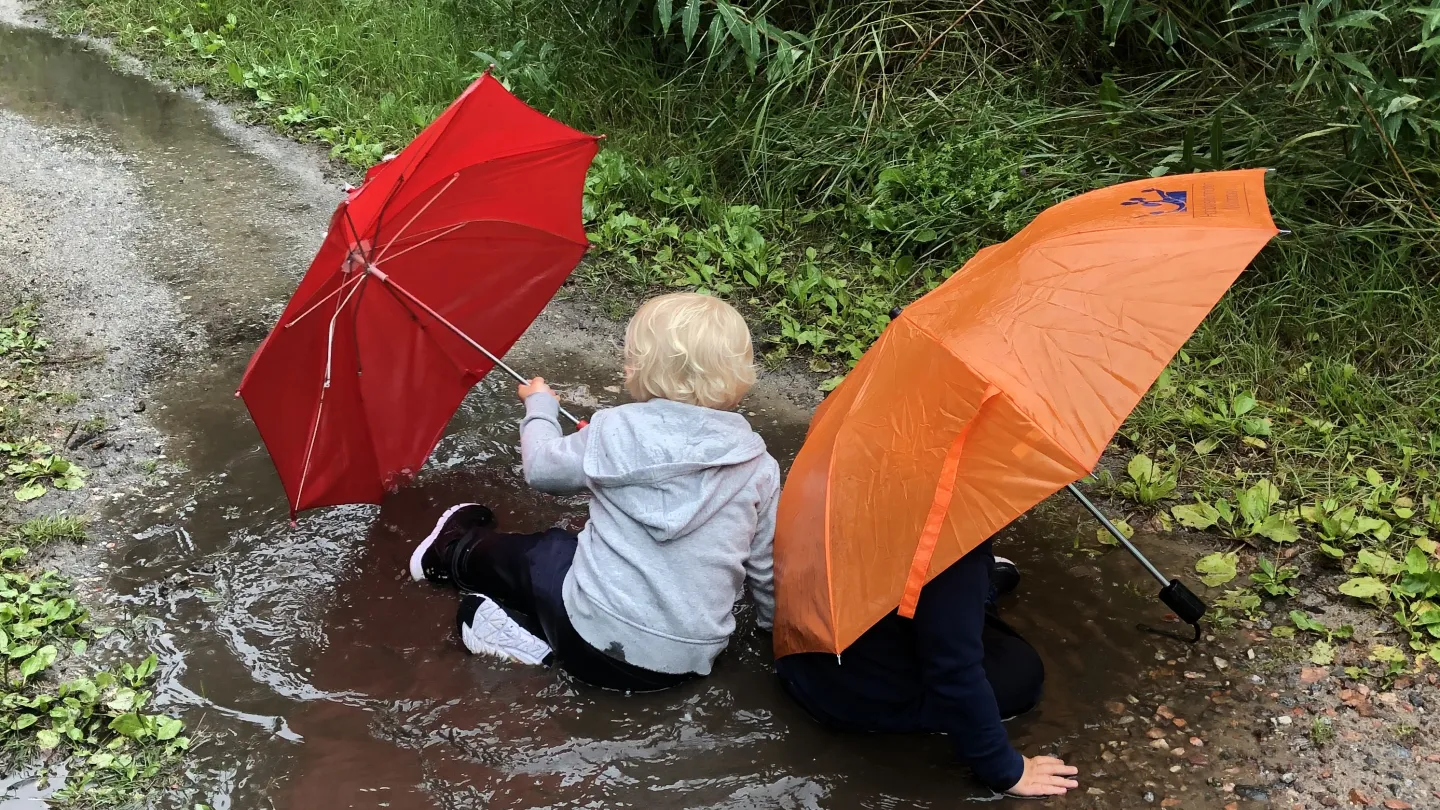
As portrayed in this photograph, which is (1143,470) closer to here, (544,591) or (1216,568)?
(1216,568)

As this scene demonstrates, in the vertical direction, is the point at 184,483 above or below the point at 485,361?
below

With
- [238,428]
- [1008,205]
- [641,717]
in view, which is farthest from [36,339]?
[1008,205]

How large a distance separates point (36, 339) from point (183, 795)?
240 centimetres

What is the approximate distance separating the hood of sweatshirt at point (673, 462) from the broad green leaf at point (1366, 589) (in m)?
1.71

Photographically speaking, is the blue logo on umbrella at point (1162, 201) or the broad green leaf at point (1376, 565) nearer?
the blue logo on umbrella at point (1162, 201)

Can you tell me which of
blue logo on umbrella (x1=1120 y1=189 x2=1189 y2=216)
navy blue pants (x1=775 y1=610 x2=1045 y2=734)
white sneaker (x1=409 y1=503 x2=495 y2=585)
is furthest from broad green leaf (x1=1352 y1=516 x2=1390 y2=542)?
white sneaker (x1=409 y1=503 x2=495 y2=585)

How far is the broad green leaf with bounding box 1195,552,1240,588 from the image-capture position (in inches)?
118

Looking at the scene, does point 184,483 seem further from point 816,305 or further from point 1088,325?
point 1088,325

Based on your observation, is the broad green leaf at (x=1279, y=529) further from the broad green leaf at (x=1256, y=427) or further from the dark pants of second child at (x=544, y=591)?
the dark pants of second child at (x=544, y=591)

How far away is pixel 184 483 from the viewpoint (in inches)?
132

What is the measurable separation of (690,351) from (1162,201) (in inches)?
40.6

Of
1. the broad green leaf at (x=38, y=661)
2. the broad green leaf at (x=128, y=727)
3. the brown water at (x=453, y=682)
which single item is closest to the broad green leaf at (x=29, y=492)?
the brown water at (x=453, y=682)

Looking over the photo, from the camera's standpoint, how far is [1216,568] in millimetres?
3035

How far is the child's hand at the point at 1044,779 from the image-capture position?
2.34 m
